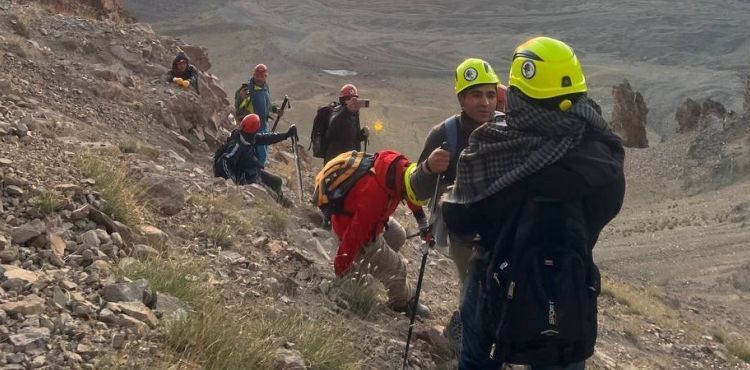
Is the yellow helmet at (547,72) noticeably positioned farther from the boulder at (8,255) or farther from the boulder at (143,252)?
the boulder at (8,255)

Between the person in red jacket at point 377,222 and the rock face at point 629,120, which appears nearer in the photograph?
the person in red jacket at point 377,222

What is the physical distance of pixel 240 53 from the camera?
229 feet

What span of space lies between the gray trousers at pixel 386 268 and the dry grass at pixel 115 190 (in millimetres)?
1521

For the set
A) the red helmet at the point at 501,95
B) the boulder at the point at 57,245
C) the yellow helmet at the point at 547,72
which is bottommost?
the boulder at the point at 57,245

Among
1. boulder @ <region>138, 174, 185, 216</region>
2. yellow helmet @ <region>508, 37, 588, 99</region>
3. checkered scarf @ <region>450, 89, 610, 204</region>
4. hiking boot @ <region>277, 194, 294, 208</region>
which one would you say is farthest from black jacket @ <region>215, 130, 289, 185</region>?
yellow helmet @ <region>508, 37, 588, 99</region>

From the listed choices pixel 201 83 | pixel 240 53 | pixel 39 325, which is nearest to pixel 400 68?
pixel 240 53

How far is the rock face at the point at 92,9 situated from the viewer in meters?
19.4

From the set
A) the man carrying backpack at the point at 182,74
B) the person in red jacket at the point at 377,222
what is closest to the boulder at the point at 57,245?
the person in red jacket at the point at 377,222

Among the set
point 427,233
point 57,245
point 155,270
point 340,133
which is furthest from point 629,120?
point 57,245

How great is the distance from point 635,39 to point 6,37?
78167 mm

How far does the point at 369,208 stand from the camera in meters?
4.74

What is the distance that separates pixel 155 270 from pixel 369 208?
57.9 inches

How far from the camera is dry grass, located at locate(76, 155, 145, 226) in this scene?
4.72m

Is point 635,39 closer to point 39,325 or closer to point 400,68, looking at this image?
point 400,68
